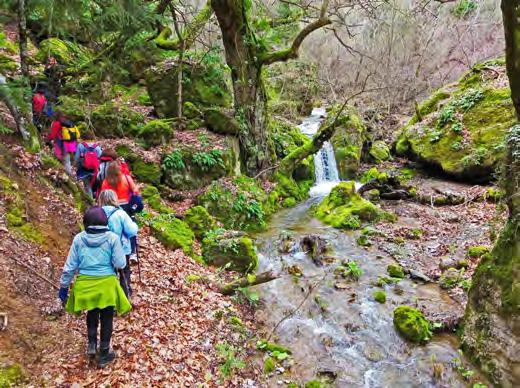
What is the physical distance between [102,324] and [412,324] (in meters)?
5.22

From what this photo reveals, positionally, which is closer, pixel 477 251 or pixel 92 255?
pixel 92 255

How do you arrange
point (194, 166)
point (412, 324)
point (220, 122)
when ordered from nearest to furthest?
1. point (412, 324)
2. point (194, 166)
3. point (220, 122)

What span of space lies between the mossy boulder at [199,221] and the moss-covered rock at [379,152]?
13332 mm

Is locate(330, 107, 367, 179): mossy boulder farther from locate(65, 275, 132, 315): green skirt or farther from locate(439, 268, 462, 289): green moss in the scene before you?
locate(65, 275, 132, 315): green skirt

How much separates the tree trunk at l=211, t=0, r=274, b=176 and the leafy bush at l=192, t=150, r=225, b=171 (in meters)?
1.97

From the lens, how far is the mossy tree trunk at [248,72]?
13.3m

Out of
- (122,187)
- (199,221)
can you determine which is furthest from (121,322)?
(199,221)

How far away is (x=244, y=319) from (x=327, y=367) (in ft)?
5.72

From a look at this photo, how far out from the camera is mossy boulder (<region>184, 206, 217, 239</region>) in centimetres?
1012

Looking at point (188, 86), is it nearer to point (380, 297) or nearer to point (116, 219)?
point (380, 297)

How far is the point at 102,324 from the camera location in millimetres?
4652

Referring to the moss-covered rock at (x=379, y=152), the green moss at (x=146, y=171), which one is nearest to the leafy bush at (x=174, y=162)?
the green moss at (x=146, y=171)

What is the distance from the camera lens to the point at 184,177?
1223 cm

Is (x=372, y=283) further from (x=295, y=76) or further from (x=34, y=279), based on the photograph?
(x=295, y=76)
